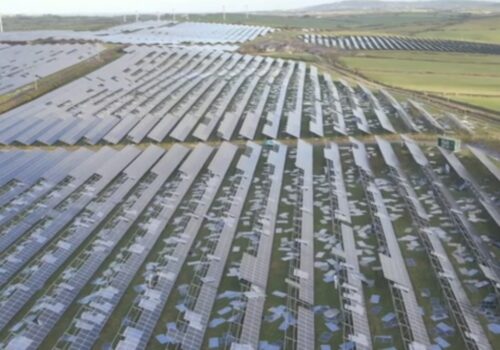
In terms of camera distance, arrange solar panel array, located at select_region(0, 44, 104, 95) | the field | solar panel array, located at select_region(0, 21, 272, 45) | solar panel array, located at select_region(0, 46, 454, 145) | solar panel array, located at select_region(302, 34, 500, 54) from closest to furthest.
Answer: the field
solar panel array, located at select_region(0, 46, 454, 145)
solar panel array, located at select_region(0, 44, 104, 95)
solar panel array, located at select_region(0, 21, 272, 45)
solar panel array, located at select_region(302, 34, 500, 54)

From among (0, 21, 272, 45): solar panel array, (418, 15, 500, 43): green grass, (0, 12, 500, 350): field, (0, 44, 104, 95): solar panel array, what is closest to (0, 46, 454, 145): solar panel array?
(0, 12, 500, 350): field

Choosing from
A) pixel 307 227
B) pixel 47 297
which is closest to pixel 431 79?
pixel 307 227

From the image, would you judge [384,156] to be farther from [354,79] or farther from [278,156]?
[354,79]

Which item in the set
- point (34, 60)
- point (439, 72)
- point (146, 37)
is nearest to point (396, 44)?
point (439, 72)

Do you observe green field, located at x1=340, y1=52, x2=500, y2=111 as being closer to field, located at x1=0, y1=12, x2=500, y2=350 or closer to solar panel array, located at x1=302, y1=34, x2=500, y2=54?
solar panel array, located at x1=302, y1=34, x2=500, y2=54

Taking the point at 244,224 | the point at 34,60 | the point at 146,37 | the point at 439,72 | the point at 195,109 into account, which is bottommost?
the point at 244,224

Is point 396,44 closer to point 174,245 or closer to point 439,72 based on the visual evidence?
point 439,72
